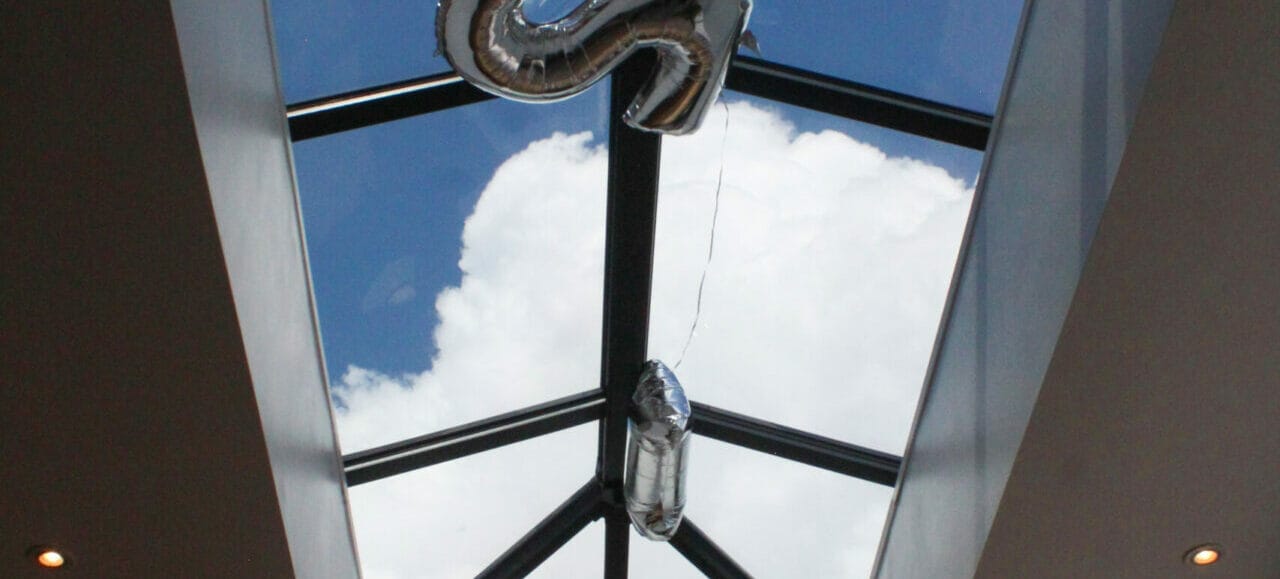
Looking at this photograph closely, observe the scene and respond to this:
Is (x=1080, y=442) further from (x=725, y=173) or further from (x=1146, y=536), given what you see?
(x=725, y=173)

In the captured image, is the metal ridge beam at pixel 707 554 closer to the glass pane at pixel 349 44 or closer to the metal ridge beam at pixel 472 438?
the metal ridge beam at pixel 472 438

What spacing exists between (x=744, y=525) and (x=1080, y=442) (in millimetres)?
2591

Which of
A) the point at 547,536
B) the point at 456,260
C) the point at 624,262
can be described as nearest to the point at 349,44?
the point at 456,260

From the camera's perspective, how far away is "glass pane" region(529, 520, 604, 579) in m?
6.07

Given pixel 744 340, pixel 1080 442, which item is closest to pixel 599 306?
pixel 744 340

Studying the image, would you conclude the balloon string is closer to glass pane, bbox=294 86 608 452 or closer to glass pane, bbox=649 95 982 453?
glass pane, bbox=649 95 982 453

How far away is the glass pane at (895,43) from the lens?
12.8 ft

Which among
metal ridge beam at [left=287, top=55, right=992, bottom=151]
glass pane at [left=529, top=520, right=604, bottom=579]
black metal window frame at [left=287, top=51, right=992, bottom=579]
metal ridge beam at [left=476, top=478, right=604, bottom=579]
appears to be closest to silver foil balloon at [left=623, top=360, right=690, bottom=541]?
black metal window frame at [left=287, top=51, right=992, bottom=579]

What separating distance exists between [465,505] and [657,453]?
1450 mm

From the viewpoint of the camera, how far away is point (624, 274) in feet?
15.8

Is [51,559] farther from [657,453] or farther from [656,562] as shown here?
[656,562]

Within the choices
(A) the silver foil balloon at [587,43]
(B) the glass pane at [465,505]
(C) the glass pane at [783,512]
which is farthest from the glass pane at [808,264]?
(A) the silver foil balloon at [587,43]

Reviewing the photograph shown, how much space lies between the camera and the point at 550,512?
5.93 m

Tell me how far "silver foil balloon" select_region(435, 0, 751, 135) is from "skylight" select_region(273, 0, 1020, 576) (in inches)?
24.7
